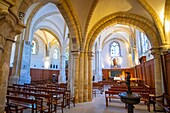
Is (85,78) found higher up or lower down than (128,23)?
lower down

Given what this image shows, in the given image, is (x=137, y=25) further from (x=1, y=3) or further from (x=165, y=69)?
(x=1, y=3)

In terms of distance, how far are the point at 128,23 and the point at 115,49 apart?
16467 mm

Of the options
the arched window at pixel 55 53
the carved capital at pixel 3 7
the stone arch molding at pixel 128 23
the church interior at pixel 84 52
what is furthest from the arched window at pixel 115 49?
the carved capital at pixel 3 7

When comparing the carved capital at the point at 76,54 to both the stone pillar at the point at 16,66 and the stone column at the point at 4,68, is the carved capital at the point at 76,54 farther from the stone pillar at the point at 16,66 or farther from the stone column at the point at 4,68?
the stone pillar at the point at 16,66

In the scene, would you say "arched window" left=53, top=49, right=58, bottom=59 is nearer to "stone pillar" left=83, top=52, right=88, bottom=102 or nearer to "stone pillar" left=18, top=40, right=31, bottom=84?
"stone pillar" left=18, top=40, right=31, bottom=84

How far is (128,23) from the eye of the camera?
7.82 m

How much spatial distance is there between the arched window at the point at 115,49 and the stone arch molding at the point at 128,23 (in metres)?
16.3

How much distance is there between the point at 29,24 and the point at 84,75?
6.63 metres

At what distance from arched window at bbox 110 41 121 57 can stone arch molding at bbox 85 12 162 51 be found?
53.4ft

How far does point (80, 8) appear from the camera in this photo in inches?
267

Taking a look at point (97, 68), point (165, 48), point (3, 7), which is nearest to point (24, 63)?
point (3, 7)

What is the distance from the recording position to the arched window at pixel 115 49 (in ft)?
77.9

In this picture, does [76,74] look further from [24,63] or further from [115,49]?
[115,49]

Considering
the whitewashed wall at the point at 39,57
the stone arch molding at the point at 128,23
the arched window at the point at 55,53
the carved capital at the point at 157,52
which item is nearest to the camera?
the carved capital at the point at 157,52
